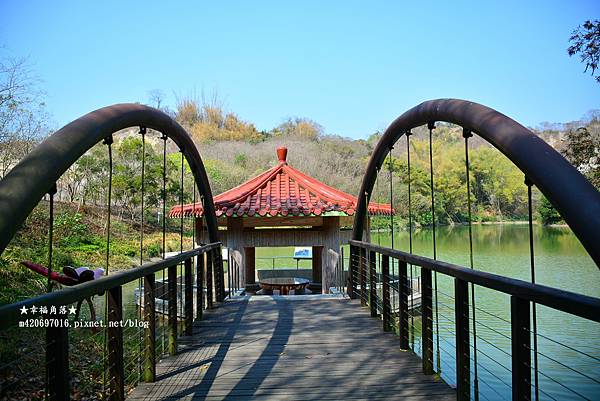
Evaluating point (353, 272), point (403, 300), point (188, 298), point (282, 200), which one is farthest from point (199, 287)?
point (282, 200)

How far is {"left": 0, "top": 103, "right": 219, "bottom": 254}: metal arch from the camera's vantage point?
145 cm

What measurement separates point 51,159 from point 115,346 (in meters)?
0.85

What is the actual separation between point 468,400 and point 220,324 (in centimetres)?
237

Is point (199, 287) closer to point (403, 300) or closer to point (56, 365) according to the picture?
point (403, 300)

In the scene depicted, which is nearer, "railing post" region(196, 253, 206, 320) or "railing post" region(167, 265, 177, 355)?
"railing post" region(167, 265, 177, 355)

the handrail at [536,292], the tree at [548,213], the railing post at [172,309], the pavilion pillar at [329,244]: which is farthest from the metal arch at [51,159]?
the tree at [548,213]

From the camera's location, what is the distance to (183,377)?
2660 millimetres

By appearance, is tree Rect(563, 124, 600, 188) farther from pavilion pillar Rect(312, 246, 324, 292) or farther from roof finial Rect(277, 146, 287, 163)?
pavilion pillar Rect(312, 246, 324, 292)

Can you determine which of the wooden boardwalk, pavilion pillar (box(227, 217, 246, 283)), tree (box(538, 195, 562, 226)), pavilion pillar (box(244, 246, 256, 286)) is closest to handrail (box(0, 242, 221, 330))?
the wooden boardwalk

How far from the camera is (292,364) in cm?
292

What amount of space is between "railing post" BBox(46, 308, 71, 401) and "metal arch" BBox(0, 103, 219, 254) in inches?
13.6

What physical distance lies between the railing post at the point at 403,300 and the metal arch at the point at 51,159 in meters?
1.81

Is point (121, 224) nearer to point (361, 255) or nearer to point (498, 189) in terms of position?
point (361, 255)

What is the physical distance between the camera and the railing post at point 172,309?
306 centimetres
